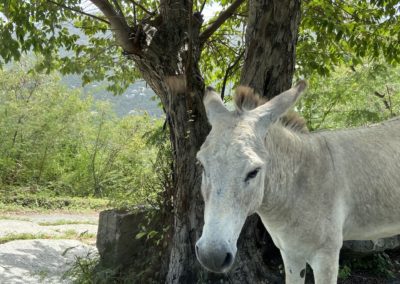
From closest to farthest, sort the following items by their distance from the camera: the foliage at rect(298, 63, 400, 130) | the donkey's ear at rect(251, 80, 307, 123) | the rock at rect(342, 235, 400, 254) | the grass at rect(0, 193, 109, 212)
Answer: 1. the donkey's ear at rect(251, 80, 307, 123)
2. the rock at rect(342, 235, 400, 254)
3. the foliage at rect(298, 63, 400, 130)
4. the grass at rect(0, 193, 109, 212)

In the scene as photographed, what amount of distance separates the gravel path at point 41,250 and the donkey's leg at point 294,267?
2872 millimetres

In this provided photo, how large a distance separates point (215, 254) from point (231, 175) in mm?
397

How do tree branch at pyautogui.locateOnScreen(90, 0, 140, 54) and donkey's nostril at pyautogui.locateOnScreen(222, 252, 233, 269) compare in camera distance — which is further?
tree branch at pyautogui.locateOnScreen(90, 0, 140, 54)

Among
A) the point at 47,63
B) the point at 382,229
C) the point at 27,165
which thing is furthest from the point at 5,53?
the point at 27,165

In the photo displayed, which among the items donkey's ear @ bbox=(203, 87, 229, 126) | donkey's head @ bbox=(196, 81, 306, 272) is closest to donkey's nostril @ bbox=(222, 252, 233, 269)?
donkey's head @ bbox=(196, 81, 306, 272)

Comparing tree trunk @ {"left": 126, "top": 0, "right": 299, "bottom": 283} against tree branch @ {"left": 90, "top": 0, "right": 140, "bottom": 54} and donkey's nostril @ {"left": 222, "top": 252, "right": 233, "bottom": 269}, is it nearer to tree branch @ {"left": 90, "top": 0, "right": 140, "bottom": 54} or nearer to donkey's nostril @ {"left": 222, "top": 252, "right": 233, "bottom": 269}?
tree branch @ {"left": 90, "top": 0, "right": 140, "bottom": 54}

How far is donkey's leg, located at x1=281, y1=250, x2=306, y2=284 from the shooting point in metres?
3.30

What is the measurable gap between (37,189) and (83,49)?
8.92 meters

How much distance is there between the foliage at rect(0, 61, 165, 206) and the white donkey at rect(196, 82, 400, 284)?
1160 centimetres

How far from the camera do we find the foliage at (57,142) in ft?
52.2

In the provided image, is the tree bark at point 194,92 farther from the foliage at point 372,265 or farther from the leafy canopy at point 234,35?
the foliage at point 372,265

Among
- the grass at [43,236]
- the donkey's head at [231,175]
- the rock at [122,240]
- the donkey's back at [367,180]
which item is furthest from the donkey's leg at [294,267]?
the grass at [43,236]


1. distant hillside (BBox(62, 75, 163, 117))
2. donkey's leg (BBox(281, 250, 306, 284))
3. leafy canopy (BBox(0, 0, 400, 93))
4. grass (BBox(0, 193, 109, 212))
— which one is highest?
distant hillside (BBox(62, 75, 163, 117))

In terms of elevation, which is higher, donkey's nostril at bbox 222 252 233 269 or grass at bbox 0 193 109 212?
Answer: grass at bbox 0 193 109 212
